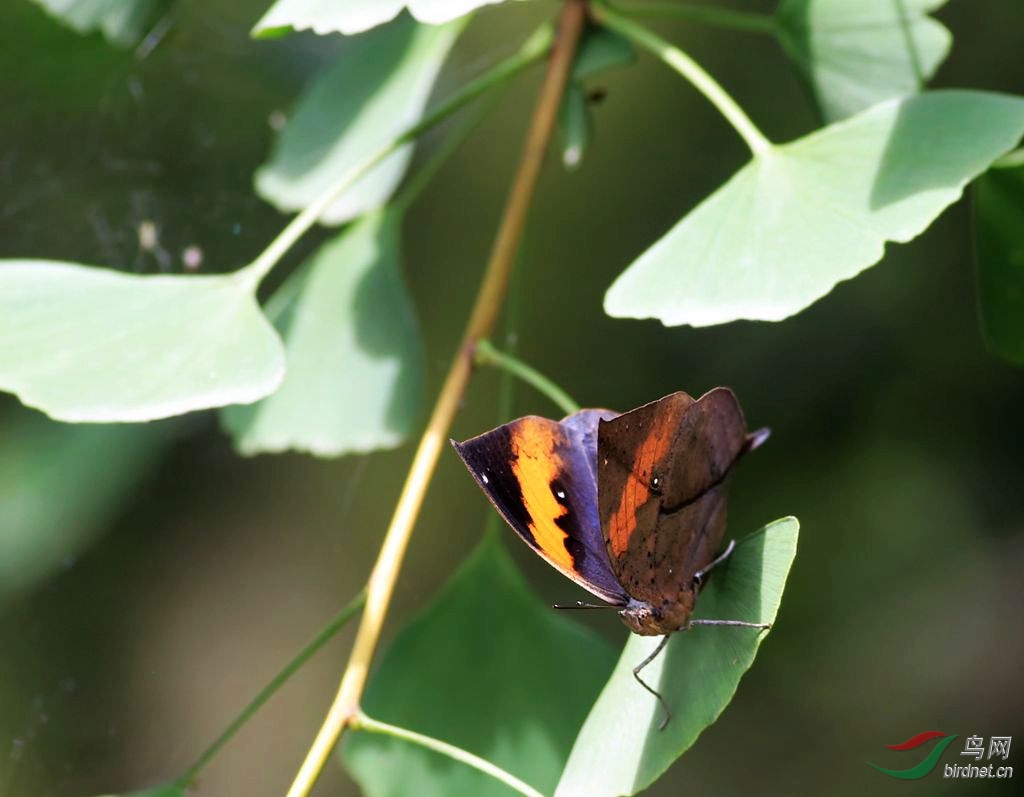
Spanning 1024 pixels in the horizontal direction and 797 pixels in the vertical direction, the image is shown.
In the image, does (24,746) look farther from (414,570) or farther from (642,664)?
(642,664)

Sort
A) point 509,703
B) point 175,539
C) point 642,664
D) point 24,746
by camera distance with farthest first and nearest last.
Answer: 1. point 175,539
2. point 24,746
3. point 509,703
4. point 642,664

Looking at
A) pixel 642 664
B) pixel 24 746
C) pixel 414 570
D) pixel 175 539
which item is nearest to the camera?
pixel 642 664

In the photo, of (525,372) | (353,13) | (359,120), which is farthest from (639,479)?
Answer: (359,120)

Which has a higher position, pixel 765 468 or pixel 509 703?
pixel 509 703

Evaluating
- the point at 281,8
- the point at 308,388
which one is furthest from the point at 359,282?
the point at 281,8

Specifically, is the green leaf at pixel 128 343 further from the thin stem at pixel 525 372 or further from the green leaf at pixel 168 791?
the green leaf at pixel 168 791

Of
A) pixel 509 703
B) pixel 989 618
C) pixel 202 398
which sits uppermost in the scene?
pixel 202 398
